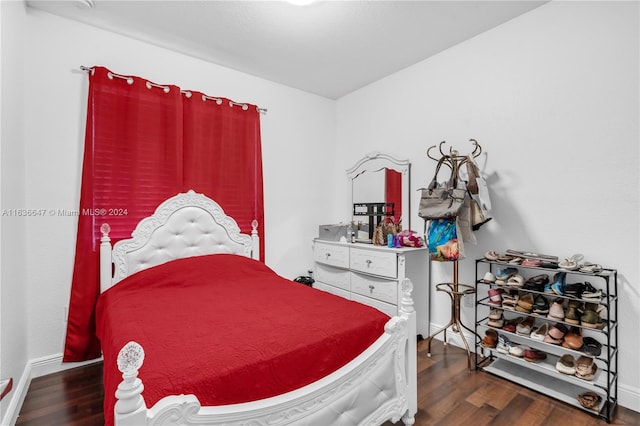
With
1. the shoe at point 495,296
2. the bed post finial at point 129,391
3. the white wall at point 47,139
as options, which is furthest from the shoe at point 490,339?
the white wall at point 47,139

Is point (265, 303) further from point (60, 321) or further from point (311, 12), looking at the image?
point (311, 12)

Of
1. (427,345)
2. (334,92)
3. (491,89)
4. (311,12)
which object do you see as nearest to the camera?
(311,12)

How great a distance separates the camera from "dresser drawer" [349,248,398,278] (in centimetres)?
285

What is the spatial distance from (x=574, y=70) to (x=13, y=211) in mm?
3857

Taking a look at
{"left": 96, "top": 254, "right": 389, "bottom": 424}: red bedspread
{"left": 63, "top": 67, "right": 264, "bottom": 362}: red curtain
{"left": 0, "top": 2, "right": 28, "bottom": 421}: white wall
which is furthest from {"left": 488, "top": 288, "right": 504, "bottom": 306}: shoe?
{"left": 0, "top": 2, "right": 28, "bottom": 421}: white wall

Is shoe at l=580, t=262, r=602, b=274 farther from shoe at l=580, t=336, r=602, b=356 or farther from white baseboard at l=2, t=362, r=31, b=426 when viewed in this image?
white baseboard at l=2, t=362, r=31, b=426

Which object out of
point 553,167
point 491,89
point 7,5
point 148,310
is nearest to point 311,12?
point 491,89

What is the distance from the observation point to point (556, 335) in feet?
6.81

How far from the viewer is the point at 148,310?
1.89m

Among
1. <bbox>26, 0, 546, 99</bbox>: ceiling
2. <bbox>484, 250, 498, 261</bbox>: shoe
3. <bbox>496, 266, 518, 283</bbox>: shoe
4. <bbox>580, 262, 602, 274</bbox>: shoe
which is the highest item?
<bbox>26, 0, 546, 99</bbox>: ceiling

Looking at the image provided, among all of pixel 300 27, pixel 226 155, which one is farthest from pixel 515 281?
pixel 226 155

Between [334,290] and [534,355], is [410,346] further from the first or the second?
[334,290]

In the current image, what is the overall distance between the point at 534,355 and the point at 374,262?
137 cm

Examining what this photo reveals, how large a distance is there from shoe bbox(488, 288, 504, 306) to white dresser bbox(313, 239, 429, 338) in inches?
26.1
